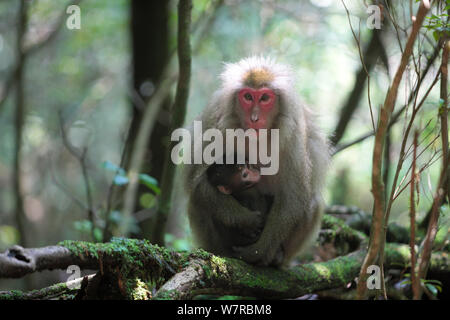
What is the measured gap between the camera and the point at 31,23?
32.8 ft

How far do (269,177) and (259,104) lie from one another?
0.77m

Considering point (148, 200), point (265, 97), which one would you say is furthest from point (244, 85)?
point (148, 200)

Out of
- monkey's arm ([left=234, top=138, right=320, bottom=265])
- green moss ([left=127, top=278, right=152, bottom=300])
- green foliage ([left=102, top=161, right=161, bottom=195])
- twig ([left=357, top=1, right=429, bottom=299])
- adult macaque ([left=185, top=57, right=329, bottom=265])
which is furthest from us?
green foliage ([left=102, top=161, right=161, bottom=195])

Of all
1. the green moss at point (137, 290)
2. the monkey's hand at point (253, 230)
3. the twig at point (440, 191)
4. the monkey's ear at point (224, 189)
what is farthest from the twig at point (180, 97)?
the twig at point (440, 191)

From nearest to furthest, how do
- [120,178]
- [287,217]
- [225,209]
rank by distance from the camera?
[287,217] < [225,209] < [120,178]

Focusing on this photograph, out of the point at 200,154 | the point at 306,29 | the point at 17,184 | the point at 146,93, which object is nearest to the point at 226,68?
the point at 200,154

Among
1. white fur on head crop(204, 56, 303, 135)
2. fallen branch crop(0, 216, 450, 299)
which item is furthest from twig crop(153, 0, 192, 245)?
fallen branch crop(0, 216, 450, 299)

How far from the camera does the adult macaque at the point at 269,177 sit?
Result: 15.0ft

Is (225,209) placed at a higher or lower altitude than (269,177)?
lower

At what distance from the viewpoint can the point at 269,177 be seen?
4.92 m

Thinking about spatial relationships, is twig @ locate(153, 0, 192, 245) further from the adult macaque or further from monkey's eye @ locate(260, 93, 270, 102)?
monkey's eye @ locate(260, 93, 270, 102)

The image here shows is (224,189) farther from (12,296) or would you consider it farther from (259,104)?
(12,296)

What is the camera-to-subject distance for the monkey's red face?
4.68 metres

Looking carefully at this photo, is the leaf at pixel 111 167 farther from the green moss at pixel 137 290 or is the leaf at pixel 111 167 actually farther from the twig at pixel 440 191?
the twig at pixel 440 191
